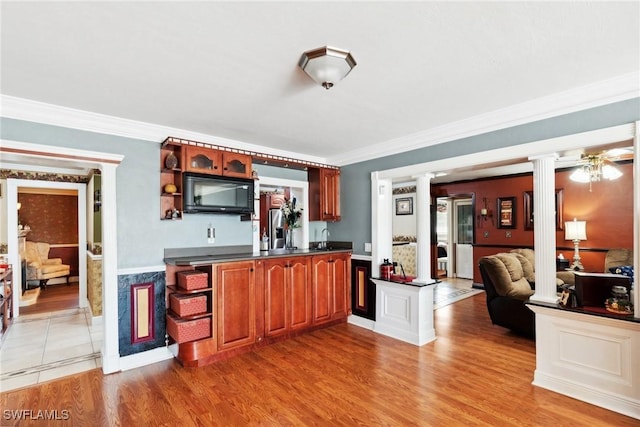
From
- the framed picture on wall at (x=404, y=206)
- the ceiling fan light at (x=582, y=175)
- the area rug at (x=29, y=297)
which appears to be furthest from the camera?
the framed picture on wall at (x=404, y=206)

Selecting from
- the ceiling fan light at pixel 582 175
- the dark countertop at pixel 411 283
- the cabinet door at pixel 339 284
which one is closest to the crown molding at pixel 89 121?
the cabinet door at pixel 339 284

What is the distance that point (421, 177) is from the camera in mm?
3795

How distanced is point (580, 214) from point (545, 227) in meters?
3.77

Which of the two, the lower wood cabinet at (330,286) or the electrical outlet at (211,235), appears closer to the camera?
the electrical outlet at (211,235)

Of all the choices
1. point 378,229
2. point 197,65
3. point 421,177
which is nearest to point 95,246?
point 197,65

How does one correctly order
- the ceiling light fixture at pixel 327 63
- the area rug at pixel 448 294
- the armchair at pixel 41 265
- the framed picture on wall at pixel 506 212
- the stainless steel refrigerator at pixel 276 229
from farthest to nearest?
the armchair at pixel 41 265 → the framed picture on wall at pixel 506 212 → the area rug at pixel 448 294 → the stainless steel refrigerator at pixel 276 229 → the ceiling light fixture at pixel 327 63

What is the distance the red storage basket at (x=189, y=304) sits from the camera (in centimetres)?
299

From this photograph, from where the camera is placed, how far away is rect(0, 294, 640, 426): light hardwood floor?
2225 millimetres

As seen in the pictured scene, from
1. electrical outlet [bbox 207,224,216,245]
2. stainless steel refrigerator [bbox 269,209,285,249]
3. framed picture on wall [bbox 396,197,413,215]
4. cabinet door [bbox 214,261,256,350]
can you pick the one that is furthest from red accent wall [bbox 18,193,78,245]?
framed picture on wall [bbox 396,197,413,215]

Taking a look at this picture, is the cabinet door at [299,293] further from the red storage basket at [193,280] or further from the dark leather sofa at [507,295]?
the dark leather sofa at [507,295]

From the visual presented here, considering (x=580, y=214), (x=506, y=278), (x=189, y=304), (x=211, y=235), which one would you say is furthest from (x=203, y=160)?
(x=580, y=214)

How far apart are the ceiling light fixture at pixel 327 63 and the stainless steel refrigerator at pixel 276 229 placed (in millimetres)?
3057

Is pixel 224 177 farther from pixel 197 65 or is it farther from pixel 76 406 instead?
pixel 76 406

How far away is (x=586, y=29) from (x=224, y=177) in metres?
3.15
